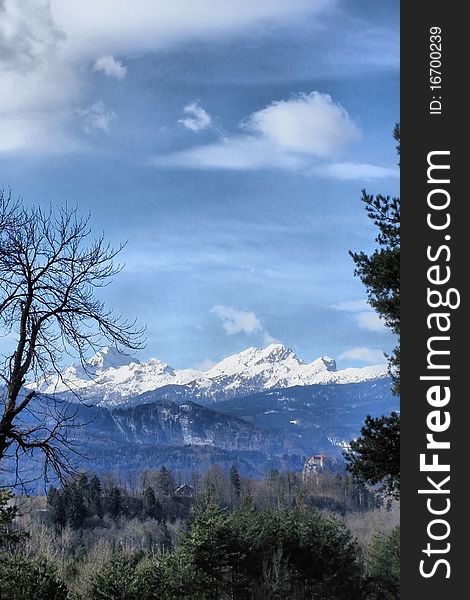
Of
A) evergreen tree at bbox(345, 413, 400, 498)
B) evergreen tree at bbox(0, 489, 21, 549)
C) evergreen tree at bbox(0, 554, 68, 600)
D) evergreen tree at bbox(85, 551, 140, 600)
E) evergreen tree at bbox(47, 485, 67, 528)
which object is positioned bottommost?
evergreen tree at bbox(47, 485, 67, 528)

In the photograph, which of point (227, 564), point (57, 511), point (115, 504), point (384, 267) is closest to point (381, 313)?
point (384, 267)

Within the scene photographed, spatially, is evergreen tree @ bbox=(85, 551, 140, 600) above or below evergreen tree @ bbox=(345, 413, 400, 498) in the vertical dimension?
below

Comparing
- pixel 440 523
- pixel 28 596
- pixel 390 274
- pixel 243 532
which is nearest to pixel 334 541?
pixel 243 532

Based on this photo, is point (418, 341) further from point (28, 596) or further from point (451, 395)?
point (28, 596)

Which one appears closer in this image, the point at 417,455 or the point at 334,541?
the point at 417,455

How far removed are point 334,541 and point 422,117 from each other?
28257 millimetres

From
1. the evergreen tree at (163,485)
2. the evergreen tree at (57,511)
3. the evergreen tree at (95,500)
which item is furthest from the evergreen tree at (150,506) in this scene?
the evergreen tree at (163,485)

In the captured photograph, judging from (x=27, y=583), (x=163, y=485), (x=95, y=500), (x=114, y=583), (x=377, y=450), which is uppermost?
(x=377, y=450)

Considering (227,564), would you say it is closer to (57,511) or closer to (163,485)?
(57,511)

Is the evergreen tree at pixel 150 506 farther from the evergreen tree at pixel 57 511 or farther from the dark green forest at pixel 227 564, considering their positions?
the dark green forest at pixel 227 564

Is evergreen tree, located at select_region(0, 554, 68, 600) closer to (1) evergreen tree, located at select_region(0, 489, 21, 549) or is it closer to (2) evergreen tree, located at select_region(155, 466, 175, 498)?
(1) evergreen tree, located at select_region(0, 489, 21, 549)

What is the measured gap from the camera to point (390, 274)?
49.6 feet

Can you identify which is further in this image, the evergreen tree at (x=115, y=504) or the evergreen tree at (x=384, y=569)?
the evergreen tree at (x=115, y=504)

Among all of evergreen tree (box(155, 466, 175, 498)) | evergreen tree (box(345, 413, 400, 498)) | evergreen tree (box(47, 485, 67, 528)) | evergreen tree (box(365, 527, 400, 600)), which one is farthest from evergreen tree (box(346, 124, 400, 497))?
evergreen tree (box(155, 466, 175, 498))
